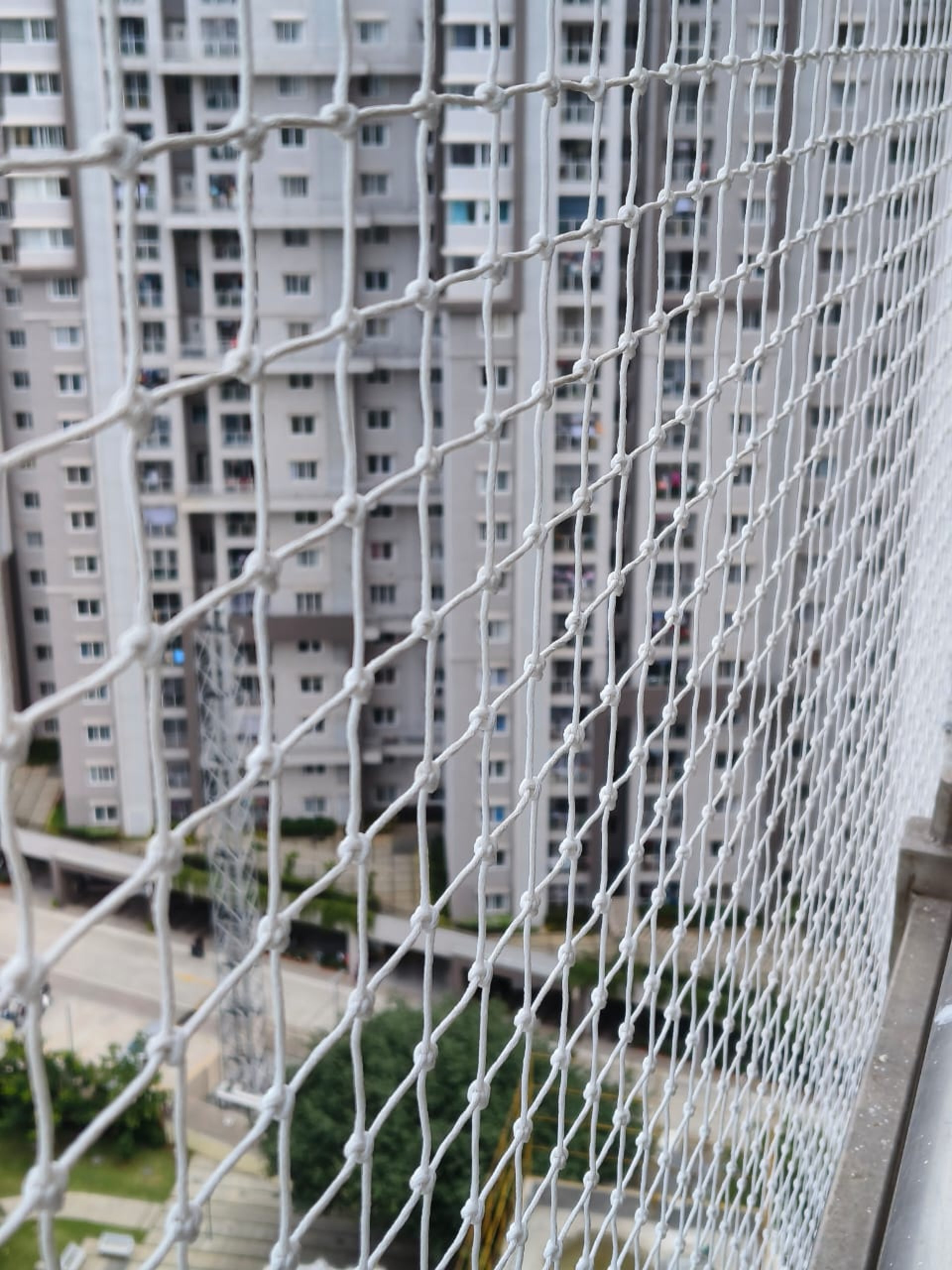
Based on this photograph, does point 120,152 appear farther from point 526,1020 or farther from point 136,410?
point 526,1020

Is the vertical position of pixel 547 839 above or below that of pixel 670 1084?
below

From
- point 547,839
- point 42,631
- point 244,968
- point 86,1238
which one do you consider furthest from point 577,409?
point 244,968

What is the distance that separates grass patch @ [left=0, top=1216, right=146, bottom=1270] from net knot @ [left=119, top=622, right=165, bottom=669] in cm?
441

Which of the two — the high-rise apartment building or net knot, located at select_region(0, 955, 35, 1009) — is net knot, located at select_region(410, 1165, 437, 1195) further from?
the high-rise apartment building

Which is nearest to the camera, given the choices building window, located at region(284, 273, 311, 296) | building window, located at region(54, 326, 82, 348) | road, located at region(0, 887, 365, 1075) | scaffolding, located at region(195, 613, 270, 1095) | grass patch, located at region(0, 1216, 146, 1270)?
grass patch, located at region(0, 1216, 146, 1270)

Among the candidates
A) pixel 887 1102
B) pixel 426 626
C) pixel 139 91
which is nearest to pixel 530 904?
pixel 426 626

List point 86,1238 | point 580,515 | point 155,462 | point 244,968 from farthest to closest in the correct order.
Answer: point 155,462 → point 86,1238 → point 580,515 → point 244,968

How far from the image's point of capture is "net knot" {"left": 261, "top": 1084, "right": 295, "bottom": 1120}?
39 centimetres

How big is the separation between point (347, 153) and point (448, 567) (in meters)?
4.78

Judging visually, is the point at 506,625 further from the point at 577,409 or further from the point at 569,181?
the point at 569,181

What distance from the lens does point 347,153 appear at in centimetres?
42

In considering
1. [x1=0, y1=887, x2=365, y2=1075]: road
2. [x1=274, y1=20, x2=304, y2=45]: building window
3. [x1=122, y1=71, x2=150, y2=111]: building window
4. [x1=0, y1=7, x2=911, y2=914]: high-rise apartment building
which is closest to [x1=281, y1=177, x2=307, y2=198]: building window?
[x1=0, y1=7, x2=911, y2=914]: high-rise apartment building

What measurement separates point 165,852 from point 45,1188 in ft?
0.26

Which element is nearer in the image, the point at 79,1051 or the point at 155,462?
the point at 79,1051
